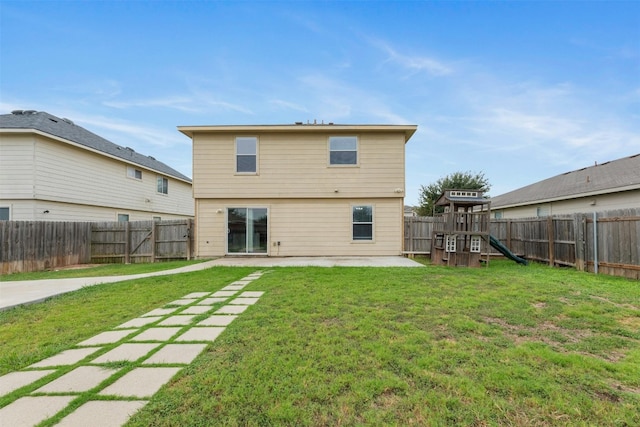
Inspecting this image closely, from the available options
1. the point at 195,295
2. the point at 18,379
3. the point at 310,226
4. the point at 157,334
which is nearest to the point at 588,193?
the point at 310,226

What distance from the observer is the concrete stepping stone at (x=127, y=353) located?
269 cm

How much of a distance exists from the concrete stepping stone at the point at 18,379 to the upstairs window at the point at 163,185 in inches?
643

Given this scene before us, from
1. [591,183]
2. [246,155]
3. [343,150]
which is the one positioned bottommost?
[591,183]

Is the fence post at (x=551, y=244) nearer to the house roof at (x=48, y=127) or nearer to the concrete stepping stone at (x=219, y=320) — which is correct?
the concrete stepping stone at (x=219, y=320)

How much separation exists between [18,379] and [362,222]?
32.2 ft

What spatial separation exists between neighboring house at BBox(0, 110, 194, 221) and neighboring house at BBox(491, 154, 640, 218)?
70.0 feet

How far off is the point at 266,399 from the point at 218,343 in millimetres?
1232

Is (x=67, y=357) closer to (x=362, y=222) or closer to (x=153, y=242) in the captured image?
(x=153, y=242)

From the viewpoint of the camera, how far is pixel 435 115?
1539cm

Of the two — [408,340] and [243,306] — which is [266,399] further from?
[243,306]

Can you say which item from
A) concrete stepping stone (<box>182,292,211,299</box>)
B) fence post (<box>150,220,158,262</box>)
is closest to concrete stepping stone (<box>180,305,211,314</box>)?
concrete stepping stone (<box>182,292,211,299</box>)

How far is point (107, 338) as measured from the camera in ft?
10.6

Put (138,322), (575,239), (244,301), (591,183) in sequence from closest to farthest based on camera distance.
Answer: (138,322), (244,301), (575,239), (591,183)

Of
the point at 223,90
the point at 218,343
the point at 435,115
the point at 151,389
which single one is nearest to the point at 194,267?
the point at 218,343
